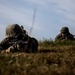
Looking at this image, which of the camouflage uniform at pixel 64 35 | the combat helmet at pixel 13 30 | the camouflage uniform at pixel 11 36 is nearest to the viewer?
the camouflage uniform at pixel 11 36

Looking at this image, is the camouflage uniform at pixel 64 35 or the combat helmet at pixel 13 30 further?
the camouflage uniform at pixel 64 35

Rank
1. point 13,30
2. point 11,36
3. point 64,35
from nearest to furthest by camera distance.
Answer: point 11,36
point 13,30
point 64,35

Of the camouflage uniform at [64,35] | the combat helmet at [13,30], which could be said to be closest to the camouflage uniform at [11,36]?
the combat helmet at [13,30]

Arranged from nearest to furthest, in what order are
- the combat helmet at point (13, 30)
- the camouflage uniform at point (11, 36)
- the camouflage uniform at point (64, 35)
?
the camouflage uniform at point (11, 36), the combat helmet at point (13, 30), the camouflage uniform at point (64, 35)

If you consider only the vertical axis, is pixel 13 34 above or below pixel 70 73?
above

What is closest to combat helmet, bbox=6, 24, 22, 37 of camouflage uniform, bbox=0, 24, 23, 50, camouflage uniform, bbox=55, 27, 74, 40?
camouflage uniform, bbox=0, 24, 23, 50

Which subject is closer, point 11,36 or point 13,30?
point 11,36

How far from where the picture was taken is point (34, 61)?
6.63 meters

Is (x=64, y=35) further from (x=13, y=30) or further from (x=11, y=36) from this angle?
(x=11, y=36)

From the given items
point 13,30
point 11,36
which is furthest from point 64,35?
point 11,36

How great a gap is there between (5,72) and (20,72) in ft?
0.93

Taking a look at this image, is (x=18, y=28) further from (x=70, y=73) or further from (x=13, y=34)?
(x=70, y=73)

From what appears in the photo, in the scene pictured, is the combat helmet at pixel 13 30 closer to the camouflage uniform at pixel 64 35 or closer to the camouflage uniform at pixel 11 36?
the camouflage uniform at pixel 11 36

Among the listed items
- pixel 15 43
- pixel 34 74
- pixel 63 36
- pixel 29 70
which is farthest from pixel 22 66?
pixel 63 36
